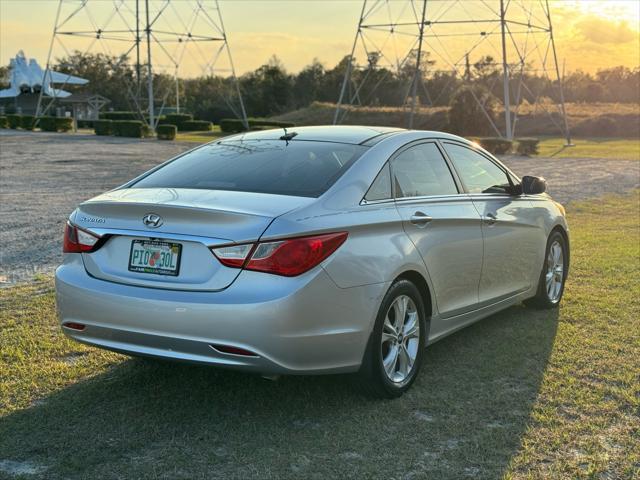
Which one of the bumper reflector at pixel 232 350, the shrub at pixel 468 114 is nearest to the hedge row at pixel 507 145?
the shrub at pixel 468 114

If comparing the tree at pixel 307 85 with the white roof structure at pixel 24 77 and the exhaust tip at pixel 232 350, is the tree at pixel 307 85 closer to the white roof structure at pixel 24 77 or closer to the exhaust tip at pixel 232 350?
the white roof structure at pixel 24 77

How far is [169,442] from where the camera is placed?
4262mm

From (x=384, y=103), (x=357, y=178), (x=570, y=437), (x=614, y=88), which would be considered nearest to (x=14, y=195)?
(x=357, y=178)

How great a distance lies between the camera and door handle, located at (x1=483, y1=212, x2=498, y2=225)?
6103mm

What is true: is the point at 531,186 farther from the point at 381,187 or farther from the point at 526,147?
the point at 526,147

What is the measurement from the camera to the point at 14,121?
52.5 m

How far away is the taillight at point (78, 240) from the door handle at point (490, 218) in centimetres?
295

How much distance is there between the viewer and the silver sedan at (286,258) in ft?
13.8

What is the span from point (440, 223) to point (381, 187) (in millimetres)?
605

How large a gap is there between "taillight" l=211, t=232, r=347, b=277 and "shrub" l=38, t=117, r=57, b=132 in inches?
1908

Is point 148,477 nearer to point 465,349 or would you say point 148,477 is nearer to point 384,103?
point 465,349

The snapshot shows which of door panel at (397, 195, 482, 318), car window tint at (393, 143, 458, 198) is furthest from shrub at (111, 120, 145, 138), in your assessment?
door panel at (397, 195, 482, 318)

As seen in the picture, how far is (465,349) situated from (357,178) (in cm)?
196

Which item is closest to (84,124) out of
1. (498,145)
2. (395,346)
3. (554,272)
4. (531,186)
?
(498,145)
